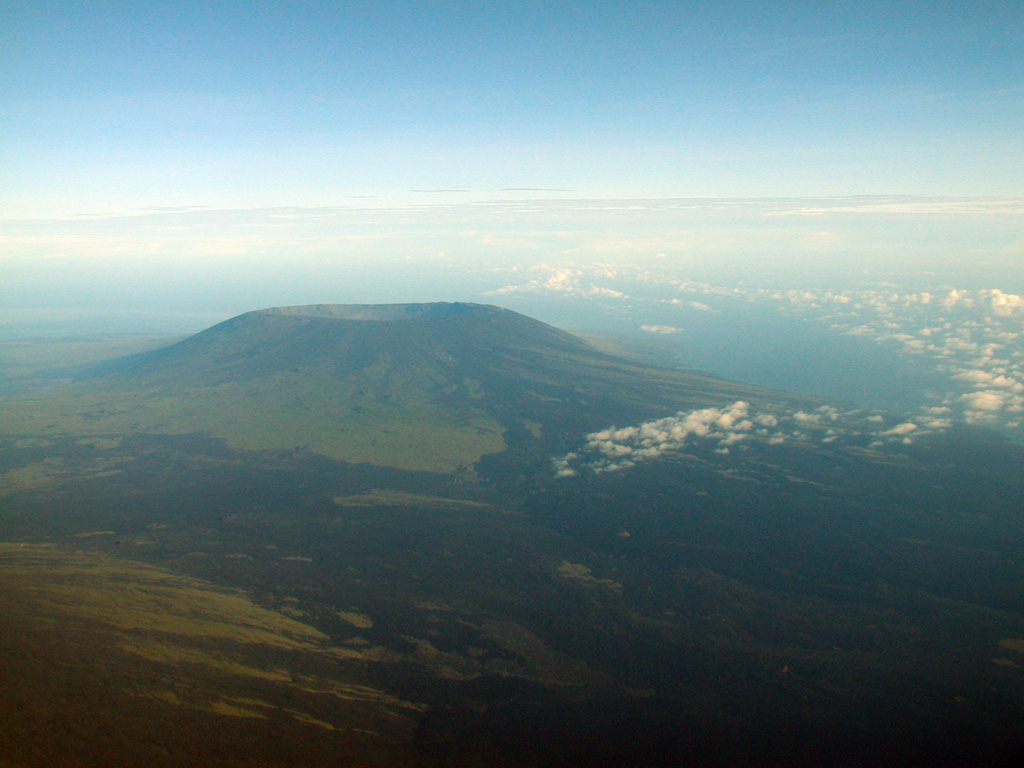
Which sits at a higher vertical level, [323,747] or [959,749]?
[323,747]

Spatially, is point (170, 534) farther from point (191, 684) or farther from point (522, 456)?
point (522, 456)

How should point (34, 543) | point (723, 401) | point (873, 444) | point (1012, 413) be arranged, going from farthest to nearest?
1. point (1012, 413)
2. point (723, 401)
3. point (873, 444)
4. point (34, 543)

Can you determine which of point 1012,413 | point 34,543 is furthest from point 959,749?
point 1012,413

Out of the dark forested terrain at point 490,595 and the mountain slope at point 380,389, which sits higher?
the mountain slope at point 380,389

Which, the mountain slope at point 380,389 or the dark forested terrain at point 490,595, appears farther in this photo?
the mountain slope at point 380,389

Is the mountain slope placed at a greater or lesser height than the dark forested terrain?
greater

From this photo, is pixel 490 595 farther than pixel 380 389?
No

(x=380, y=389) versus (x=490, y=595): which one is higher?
(x=380, y=389)

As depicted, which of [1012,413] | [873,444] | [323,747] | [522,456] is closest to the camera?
[323,747]
